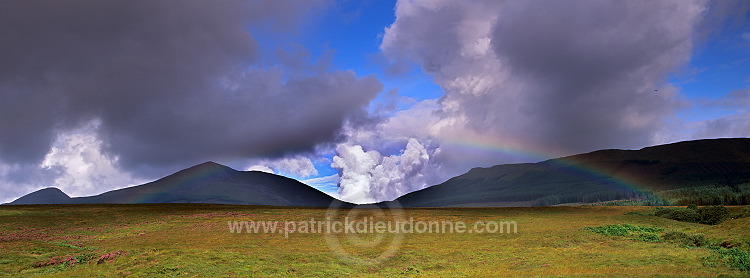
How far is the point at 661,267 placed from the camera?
26.6 metres

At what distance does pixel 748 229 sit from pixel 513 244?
20.3m

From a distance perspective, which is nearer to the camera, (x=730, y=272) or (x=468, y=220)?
(x=730, y=272)

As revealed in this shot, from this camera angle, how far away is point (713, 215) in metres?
64.4

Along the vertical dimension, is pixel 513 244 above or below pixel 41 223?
below

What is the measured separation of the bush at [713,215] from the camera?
207 ft

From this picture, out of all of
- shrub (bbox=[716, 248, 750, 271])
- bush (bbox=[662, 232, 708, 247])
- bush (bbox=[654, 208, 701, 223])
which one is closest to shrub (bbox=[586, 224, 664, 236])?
bush (bbox=[662, 232, 708, 247])

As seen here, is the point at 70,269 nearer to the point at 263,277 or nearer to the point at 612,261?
the point at 263,277

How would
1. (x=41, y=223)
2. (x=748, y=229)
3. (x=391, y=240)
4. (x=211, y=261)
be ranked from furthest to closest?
(x=41, y=223) → (x=391, y=240) → (x=748, y=229) → (x=211, y=261)

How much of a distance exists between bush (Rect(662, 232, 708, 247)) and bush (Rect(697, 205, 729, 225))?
2880cm

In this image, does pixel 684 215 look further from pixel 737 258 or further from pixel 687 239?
pixel 737 258

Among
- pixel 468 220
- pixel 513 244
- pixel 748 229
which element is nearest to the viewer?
pixel 748 229

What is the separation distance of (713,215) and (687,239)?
3362 cm

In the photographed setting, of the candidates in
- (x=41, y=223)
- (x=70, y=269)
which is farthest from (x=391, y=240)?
(x=41, y=223)

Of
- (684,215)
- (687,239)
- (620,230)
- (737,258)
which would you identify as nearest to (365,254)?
(737,258)
